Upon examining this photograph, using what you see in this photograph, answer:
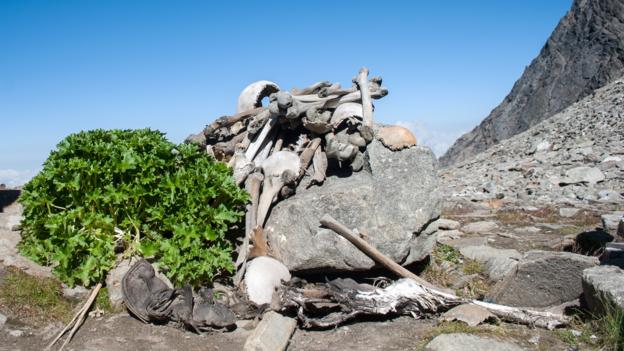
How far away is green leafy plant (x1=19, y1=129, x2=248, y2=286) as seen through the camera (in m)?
6.11

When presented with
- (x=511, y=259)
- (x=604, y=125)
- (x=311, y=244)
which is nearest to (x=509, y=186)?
(x=604, y=125)

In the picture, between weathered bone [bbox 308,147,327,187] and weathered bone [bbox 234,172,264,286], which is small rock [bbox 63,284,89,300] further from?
weathered bone [bbox 308,147,327,187]

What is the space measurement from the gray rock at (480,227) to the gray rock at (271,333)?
5827 millimetres

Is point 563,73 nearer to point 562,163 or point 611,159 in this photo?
point 562,163

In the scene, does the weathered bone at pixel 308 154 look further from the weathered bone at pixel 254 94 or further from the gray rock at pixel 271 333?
the gray rock at pixel 271 333

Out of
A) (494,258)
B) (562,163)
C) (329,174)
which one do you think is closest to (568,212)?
(494,258)

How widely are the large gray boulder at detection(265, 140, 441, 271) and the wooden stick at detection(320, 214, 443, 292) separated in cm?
8

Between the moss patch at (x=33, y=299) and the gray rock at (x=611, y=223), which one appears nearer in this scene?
the moss patch at (x=33, y=299)

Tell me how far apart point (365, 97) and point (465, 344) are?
428cm

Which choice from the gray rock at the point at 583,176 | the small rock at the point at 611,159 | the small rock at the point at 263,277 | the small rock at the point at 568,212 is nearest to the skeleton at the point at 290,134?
the small rock at the point at 263,277

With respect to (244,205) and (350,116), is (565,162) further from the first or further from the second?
(244,205)

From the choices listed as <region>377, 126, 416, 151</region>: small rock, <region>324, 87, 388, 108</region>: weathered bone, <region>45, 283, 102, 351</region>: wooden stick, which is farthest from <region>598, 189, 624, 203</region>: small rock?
<region>45, 283, 102, 351</region>: wooden stick

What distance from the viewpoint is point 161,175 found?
21.1 feet

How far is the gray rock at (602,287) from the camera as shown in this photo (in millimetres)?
5107
